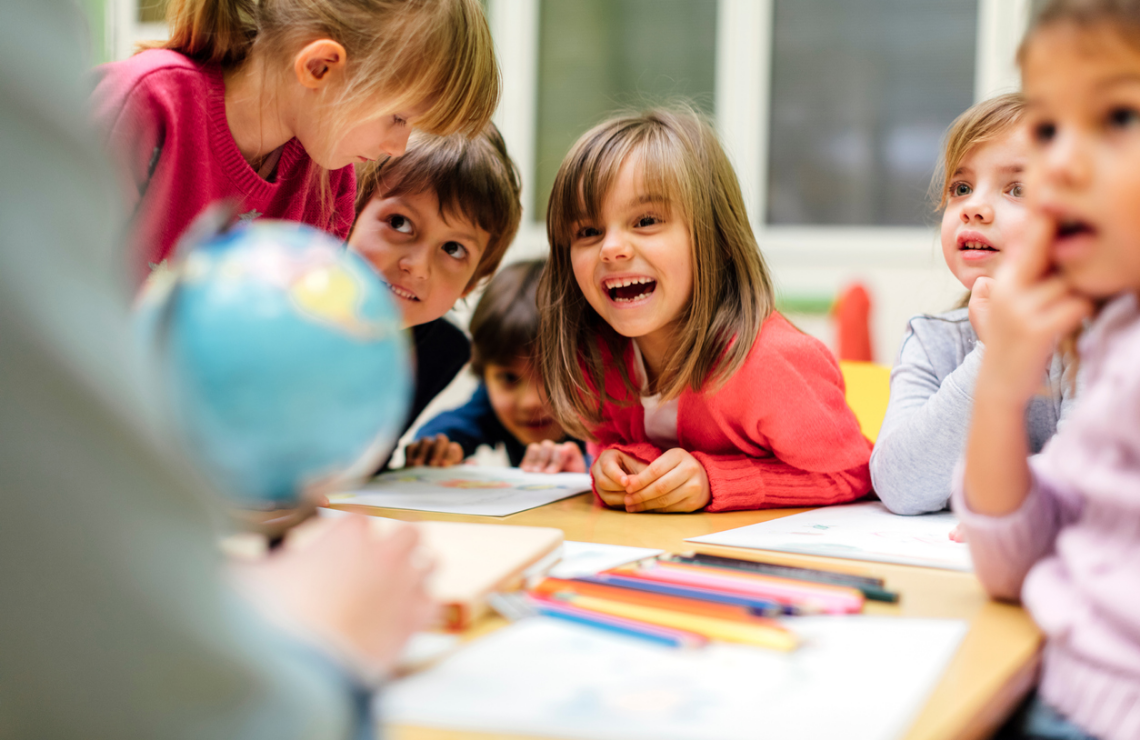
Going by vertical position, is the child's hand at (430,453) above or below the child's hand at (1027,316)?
below

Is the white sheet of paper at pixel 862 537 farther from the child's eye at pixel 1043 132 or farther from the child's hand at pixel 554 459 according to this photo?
the child's hand at pixel 554 459

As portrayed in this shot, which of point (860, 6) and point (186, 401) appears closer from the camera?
point (186, 401)

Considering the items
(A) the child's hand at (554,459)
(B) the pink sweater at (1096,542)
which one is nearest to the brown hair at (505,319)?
(A) the child's hand at (554,459)

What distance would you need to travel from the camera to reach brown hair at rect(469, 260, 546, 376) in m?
1.84

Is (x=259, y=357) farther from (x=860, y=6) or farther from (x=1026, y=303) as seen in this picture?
(x=860, y=6)

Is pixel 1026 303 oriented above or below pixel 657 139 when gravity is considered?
below

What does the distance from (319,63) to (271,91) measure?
92mm

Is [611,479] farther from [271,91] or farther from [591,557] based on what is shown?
[271,91]

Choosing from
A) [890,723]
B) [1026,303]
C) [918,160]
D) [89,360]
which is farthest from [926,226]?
[89,360]

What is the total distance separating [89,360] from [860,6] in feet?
10.8

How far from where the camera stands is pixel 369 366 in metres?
0.43

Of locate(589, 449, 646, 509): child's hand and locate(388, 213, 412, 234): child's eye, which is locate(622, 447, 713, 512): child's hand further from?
locate(388, 213, 412, 234): child's eye

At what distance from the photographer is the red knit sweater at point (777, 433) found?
3.62ft

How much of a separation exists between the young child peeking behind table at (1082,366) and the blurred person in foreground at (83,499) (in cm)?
41
